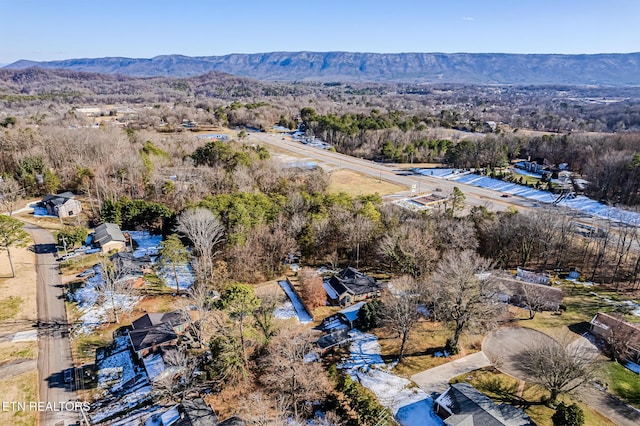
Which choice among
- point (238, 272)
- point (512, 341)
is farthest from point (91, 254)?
point (512, 341)

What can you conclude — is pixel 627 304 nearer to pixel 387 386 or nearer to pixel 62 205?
pixel 387 386

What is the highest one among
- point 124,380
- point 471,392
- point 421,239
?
point 421,239

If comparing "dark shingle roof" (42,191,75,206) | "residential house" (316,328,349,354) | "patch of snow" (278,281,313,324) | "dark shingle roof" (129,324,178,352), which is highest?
"dark shingle roof" (42,191,75,206)

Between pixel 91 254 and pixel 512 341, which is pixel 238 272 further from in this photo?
pixel 512 341

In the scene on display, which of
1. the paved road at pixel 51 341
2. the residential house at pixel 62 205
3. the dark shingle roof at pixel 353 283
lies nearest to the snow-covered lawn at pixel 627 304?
the dark shingle roof at pixel 353 283

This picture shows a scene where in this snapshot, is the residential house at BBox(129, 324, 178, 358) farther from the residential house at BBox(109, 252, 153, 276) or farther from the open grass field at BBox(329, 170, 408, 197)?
the open grass field at BBox(329, 170, 408, 197)

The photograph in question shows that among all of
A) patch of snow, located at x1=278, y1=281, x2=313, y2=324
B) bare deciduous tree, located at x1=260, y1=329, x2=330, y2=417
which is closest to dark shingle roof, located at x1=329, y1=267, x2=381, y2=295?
patch of snow, located at x1=278, y1=281, x2=313, y2=324
